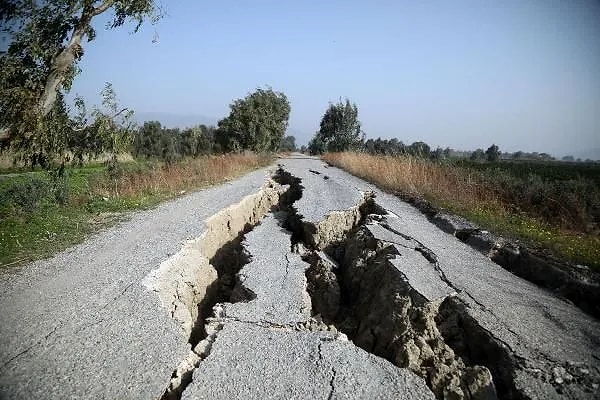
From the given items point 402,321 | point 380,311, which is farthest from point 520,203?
point 402,321

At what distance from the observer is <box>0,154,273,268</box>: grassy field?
4965 millimetres

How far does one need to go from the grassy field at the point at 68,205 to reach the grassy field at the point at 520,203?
22.0 ft

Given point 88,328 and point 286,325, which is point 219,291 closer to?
point 286,325

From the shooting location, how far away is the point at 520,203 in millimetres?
7789

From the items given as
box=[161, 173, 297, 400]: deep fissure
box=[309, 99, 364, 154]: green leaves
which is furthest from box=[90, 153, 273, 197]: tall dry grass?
box=[309, 99, 364, 154]: green leaves

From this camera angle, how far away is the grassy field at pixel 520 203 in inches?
212

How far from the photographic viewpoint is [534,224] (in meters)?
6.37

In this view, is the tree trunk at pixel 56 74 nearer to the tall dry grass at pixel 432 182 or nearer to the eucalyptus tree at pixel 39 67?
the eucalyptus tree at pixel 39 67

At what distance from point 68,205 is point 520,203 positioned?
1012cm

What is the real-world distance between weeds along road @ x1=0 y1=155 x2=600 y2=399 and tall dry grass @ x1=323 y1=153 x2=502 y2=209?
3092 millimetres

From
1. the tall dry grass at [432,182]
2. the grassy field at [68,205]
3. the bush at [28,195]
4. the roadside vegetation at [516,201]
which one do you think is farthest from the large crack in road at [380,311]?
the bush at [28,195]

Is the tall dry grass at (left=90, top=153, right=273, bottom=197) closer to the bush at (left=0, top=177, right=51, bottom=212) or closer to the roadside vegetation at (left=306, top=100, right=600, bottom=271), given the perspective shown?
the bush at (left=0, top=177, right=51, bottom=212)

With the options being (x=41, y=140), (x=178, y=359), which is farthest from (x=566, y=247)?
(x=41, y=140)

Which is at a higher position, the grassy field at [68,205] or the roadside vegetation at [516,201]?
the roadside vegetation at [516,201]
